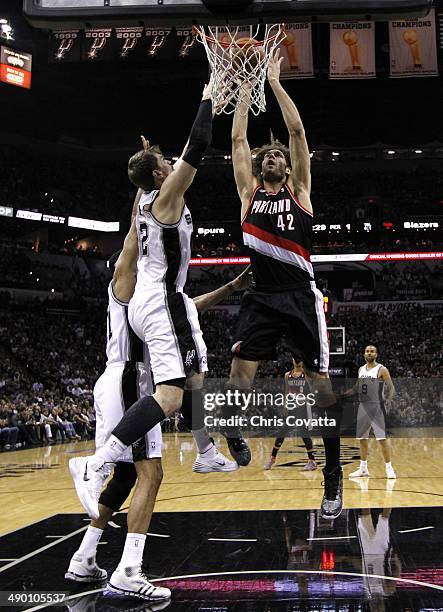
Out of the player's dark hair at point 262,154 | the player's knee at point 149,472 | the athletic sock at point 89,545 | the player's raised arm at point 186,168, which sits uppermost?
the player's dark hair at point 262,154

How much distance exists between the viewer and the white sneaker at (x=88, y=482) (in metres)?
4.39

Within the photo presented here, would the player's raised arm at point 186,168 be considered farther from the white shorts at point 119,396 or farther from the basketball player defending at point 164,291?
the white shorts at point 119,396

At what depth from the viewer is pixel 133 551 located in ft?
16.1

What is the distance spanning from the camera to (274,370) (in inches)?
1117

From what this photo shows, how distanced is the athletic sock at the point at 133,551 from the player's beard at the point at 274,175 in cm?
269

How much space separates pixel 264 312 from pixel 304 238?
61 centimetres

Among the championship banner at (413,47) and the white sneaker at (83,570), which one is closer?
the white sneaker at (83,570)

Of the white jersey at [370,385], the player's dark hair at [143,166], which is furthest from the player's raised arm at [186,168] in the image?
the white jersey at [370,385]

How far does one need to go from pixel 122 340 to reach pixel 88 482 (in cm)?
130

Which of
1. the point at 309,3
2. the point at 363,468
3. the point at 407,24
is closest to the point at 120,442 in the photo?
the point at 309,3

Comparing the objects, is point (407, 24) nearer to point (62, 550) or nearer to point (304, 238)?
point (304, 238)

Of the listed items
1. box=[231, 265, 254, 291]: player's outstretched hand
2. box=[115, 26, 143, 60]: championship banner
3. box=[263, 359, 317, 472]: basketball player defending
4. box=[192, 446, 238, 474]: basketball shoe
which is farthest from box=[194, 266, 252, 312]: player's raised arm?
box=[115, 26, 143, 60]: championship banner

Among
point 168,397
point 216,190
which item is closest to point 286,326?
point 168,397

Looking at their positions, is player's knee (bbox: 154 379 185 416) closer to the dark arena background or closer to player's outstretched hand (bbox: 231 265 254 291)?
player's outstretched hand (bbox: 231 265 254 291)
